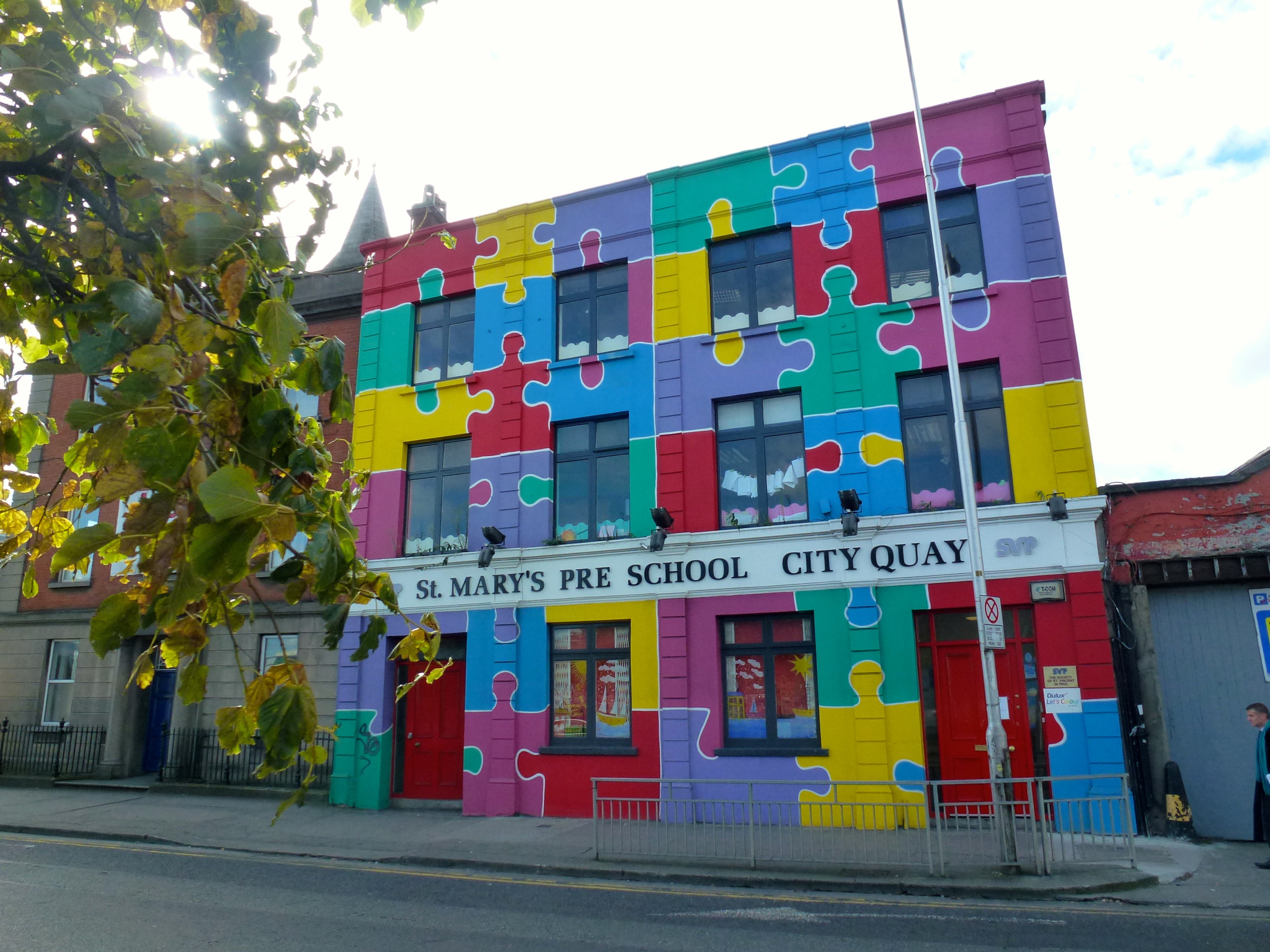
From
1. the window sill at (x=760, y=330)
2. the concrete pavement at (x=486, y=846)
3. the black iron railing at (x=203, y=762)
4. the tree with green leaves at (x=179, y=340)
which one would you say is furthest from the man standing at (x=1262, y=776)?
the black iron railing at (x=203, y=762)

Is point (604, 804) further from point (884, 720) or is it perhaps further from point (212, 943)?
point (212, 943)

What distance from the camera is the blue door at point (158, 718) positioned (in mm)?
20719

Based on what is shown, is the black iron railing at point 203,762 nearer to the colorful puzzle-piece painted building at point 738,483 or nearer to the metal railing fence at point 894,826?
the colorful puzzle-piece painted building at point 738,483

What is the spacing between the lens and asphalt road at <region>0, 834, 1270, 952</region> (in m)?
7.60

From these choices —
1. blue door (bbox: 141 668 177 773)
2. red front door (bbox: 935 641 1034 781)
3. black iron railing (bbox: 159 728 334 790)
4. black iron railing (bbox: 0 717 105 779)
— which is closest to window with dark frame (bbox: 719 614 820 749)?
red front door (bbox: 935 641 1034 781)

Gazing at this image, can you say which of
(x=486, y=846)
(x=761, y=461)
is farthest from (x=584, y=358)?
(x=486, y=846)

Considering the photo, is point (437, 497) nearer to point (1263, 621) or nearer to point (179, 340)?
point (1263, 621)

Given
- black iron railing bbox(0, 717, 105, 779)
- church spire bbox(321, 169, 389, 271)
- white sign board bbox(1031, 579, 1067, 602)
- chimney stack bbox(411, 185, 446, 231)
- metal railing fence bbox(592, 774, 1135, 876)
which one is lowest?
metal railing fence bbox(592, 774, 1135, 876)

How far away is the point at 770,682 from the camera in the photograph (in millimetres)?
14516

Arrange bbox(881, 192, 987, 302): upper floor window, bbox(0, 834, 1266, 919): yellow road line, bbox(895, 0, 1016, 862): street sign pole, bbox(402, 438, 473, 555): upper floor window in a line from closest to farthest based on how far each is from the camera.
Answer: bbox(0, 834, 1266, 919): yellow road line < bbox(895, 0, 1016, 862): street sign pole < bbox(881, 192, 987, 302): upper floor window < bbox(402, 438, 473, 555): upper floor window

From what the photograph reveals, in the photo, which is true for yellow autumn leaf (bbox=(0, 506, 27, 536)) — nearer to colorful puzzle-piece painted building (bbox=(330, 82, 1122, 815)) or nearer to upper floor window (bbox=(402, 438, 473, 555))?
colorful puzzle-piece painted building (bbox=(330, 82, 1122, 815))

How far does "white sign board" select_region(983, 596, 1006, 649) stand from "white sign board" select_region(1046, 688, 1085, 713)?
2512 mm

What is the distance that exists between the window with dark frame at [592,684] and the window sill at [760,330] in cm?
538

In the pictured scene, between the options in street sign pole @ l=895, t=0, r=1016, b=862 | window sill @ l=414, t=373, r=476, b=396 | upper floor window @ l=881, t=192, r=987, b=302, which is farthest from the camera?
window sill @ l=414, t=373, r=476, b=396
